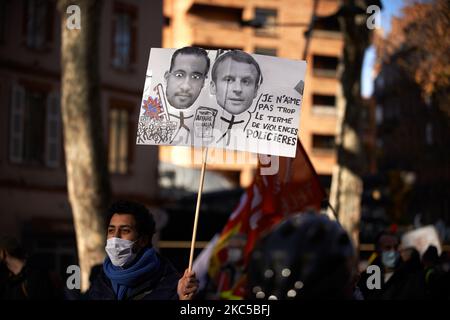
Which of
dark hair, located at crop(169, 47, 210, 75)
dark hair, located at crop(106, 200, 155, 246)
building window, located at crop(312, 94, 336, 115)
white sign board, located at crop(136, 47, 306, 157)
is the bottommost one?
dark hair, located at crop(106, 200, 155, 246)

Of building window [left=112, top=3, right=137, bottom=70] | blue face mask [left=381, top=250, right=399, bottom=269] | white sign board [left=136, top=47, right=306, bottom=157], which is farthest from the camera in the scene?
building window [left=112, top=3, right=137, bottom=70]

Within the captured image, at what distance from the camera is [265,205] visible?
8.35 meters

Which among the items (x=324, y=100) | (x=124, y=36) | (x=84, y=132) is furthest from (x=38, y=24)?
(x=324, y=100)

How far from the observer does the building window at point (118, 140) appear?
24.0 meters

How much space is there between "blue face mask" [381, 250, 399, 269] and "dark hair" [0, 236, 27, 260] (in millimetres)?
2436

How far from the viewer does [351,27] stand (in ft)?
48.6

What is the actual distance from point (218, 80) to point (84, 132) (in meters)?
5.62

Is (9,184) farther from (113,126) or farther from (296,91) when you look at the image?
(296,91)

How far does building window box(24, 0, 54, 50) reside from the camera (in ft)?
71.2

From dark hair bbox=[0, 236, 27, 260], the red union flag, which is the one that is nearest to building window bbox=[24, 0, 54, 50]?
the red union flag

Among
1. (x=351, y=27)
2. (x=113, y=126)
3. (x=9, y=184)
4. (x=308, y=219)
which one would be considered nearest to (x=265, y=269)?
(x=308, y=219)

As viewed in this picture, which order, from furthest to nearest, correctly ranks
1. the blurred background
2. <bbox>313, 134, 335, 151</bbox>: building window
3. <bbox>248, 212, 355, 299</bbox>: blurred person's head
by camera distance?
<bbox>313, 134, 335, 151</bbox>: building window → the blurred background → <bbox>248, 212, 355, 299</bbox>: blurred person's head

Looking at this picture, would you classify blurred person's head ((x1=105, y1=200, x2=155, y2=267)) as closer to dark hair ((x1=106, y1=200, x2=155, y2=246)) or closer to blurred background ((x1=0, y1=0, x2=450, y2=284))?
dark hair ((x1=106, y1=200, x2=155, y2=246))

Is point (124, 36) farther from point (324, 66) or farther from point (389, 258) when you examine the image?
point (324, 66)
